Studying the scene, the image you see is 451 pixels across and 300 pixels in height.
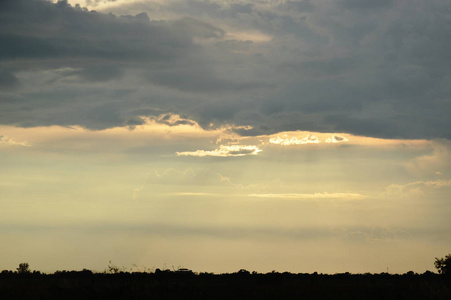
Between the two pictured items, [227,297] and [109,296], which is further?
[227,297]

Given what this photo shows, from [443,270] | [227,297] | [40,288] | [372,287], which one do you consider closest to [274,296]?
[227,297]

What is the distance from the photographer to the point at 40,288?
76500 millimetres

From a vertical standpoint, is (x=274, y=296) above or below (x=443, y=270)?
below

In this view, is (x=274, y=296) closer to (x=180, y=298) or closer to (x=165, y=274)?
(x=180, y=298)

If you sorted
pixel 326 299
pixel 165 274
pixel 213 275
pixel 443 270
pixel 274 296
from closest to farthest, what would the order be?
pixel 326 299
pixel 274 296
pixel 443 270
pixel 165 274
pixel 213 275

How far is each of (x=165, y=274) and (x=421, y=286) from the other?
383 ft

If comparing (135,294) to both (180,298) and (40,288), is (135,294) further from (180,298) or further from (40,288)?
(40,288)

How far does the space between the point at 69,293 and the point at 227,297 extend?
69.1ft

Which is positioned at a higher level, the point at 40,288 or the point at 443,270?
the point at 443,270

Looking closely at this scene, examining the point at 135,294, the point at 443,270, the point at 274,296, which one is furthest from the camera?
the point at 443,270

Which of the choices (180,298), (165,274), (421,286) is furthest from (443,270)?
(180,298)

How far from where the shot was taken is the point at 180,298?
233 feet

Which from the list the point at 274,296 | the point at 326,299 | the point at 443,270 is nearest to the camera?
the point at 326,299

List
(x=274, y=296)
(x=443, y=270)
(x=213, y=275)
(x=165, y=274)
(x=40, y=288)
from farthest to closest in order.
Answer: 1. (x=213, y=275)
2. (x=165, y=274)
3. (x=443, y=270)
4. (x=274, y=296)
5. (x=40, y=288)
